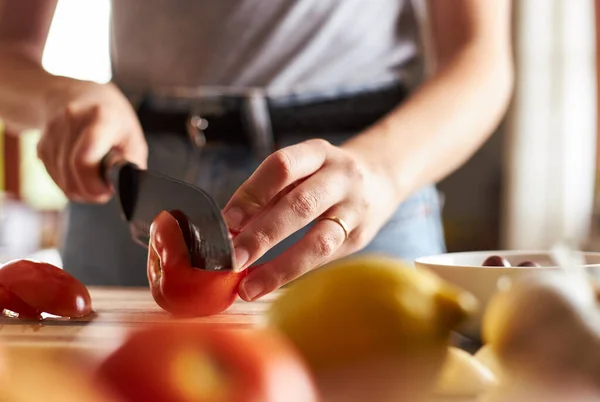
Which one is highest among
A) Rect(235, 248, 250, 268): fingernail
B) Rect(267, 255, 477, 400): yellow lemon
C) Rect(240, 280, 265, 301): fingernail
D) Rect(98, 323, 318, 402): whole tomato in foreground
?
Rect(98, 323, 318, 402): whole tomato in foreground

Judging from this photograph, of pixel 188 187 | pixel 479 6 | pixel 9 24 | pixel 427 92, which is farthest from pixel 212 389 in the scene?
pixel 9 24

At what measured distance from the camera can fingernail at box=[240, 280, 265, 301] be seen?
25.7 inches

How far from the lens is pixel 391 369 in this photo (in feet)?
1.27

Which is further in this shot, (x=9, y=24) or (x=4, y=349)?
(x=9, y=24)

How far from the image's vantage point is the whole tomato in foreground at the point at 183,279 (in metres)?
0.67

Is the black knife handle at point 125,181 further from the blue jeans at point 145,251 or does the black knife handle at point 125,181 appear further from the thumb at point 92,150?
the blue jeans at point 145,251

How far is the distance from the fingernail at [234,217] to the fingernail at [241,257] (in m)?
0.03

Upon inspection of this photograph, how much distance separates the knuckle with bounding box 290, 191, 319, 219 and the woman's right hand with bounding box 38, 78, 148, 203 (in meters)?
0.28

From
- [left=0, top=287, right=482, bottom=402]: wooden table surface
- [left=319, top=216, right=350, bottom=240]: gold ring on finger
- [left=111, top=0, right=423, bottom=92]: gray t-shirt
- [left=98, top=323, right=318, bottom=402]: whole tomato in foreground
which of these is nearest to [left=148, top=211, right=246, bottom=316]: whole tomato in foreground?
[left=0, top=287, right=482, bottom=402]: wooden table surface

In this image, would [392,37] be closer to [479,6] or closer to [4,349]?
[479,6]

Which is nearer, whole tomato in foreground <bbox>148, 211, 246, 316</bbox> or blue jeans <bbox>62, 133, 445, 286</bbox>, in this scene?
whole tomato in foreground <bbox>148, 211, 246, 316</bbox>

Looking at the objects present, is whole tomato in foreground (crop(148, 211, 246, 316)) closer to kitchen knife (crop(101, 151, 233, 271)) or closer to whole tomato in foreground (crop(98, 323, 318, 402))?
kitchen knife (crop(101, 151, 233, 271))

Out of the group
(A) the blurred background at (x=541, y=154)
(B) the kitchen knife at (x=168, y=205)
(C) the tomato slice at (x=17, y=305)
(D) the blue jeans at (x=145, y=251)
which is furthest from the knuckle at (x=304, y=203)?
(A) the blurred background at (x=541, y=154)

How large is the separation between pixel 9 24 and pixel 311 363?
1024mm
